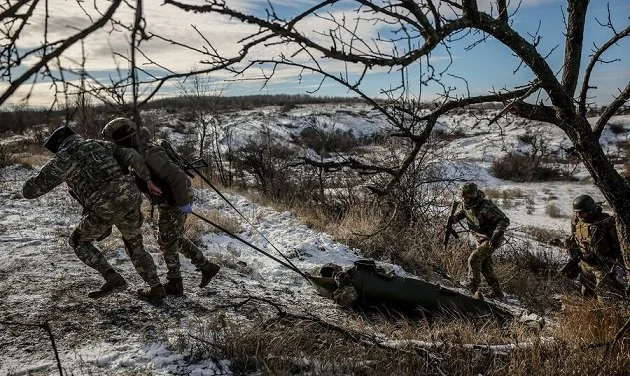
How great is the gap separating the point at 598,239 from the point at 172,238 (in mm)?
5458

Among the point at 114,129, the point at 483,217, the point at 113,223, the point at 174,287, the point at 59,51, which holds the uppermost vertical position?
the point at 59,51

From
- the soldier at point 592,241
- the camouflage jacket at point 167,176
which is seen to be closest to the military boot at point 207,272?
the camouflage jacket at point 167,176

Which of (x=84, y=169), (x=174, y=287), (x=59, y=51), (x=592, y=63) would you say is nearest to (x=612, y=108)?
(x=592, y=63)

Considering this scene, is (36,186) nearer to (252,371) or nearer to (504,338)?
(252,371)

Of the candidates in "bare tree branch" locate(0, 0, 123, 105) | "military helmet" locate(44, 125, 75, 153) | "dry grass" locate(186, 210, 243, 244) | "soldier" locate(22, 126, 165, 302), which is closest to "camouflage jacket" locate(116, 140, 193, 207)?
"soldier" locate(22, 126, 165, 302)

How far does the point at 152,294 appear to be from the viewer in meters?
4.46

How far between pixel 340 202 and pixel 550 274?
522 centimetres

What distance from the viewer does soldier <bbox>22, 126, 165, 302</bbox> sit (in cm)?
399

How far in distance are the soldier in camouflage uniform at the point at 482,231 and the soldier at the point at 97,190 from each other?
4480 millimetres

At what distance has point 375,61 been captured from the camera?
238cm

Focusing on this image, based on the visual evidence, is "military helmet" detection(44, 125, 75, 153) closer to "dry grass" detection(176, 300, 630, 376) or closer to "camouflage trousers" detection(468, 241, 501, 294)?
"dry grass" detection(176, 300, 630, 376)

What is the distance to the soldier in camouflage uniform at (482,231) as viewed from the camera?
22.0ft

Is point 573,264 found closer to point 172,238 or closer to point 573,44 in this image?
point 573,44

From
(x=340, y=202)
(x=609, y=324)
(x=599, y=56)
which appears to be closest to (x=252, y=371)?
(x=609, y=324)
